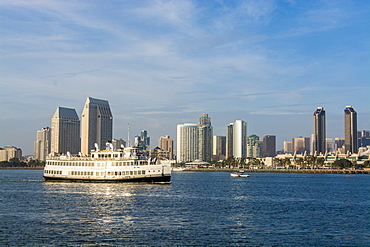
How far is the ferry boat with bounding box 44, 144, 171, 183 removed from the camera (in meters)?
107

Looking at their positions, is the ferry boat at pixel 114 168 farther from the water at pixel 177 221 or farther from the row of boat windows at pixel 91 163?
the water at pixel 177 221

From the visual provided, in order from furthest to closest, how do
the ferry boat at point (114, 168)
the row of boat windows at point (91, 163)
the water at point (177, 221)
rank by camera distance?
1. the row of boat windows at point (91, 163)
2. the ferry boat at point (114, 168)
3. the water at point (177, 221)

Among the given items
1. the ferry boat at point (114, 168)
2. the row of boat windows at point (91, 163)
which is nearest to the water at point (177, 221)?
the ferry boat at point (114, 168)

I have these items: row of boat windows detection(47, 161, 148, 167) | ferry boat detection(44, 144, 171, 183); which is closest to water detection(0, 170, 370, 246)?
ferry boat detection(44, 144, 171, 183)

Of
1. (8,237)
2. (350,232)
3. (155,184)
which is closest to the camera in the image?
(8,237)

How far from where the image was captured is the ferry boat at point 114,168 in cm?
10669

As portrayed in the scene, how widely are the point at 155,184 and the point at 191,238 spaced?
64.2 metres

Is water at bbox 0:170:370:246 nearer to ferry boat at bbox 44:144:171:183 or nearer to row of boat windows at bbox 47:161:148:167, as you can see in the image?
ferry boat at bbox 44:144:171:183

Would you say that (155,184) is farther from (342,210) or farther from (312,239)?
(312,239)

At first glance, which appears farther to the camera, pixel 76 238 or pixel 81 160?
pixel 81 160

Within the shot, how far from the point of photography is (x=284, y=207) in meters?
70.9

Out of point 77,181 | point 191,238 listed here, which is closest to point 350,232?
point 191,238

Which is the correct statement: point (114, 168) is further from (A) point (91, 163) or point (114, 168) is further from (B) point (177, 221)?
(B) point (177, 221)

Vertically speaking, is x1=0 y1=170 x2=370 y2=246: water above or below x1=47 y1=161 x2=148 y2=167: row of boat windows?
below
